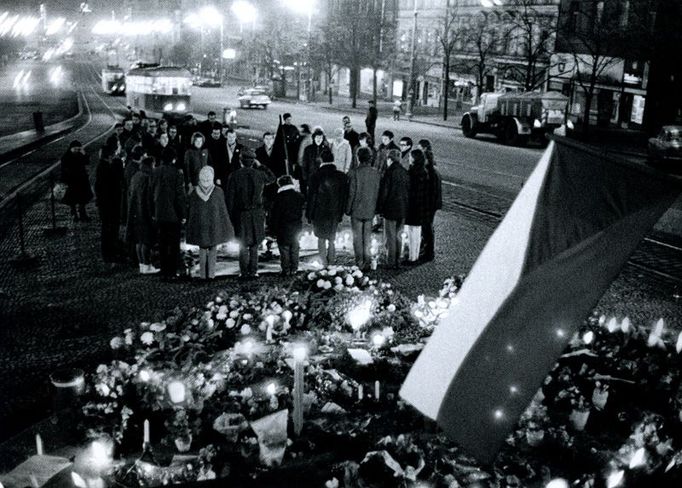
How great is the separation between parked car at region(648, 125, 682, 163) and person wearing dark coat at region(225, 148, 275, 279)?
2031cm

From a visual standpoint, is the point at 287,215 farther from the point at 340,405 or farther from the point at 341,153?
the point at 340,405

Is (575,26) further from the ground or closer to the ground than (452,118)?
further from the ground

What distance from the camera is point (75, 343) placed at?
7.95 metres

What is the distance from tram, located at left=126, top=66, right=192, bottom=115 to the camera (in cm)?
4131

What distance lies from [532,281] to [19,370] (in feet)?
19.5

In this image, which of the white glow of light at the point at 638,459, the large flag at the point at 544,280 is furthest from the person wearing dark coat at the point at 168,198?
the large flag at the point at 544,280

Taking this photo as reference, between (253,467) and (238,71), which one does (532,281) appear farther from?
(238,71)

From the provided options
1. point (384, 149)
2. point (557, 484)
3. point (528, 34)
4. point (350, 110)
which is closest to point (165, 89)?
point (350, 110)

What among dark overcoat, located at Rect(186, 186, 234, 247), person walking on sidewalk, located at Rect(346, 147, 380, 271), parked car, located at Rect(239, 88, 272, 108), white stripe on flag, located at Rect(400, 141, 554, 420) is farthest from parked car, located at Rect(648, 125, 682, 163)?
parked car, located at Rect(239, 88, 272, 108)

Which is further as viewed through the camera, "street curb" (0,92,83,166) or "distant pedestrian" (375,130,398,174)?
"street curb" (0,92,83,166)

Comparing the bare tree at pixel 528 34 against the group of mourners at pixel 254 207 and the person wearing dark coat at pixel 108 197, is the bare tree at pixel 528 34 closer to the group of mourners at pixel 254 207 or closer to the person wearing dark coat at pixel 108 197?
the group of mourners at pixel 254 207

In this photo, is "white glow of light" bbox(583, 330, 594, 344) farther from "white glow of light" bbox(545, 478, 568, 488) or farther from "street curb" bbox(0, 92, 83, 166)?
"street curb" bbox(0, 92, 83, 166)

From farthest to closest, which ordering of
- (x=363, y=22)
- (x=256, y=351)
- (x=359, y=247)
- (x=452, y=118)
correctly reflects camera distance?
(x=363, y=22), (x=452, y=118), (x=359, y=247), (x=256, y=351)

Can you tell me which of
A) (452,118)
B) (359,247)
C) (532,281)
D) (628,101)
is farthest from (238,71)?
(532,281)
